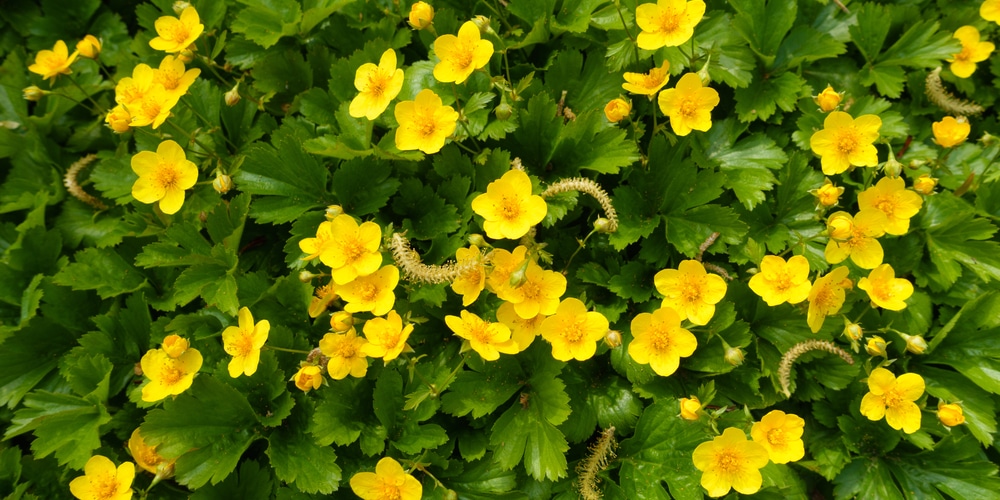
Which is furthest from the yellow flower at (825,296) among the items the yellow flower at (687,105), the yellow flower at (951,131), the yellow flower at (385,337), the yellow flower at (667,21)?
the yellow flower at (385,337)

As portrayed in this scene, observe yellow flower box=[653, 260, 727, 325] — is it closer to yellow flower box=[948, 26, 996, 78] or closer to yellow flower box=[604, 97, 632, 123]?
yellow flower box=[604, 97, 632, 123]

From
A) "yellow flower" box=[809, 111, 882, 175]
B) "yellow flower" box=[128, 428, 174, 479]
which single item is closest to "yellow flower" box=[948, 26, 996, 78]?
"yellow flower" box=[809, 111, 882, 175]

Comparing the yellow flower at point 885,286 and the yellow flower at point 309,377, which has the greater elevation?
the yellow flower at point 885,286

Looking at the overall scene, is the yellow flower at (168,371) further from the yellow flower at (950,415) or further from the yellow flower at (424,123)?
the yellow flower at (950,415)

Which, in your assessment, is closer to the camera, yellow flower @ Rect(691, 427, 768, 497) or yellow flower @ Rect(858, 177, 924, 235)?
yellow flower @ Rect(691, 427, 768, 497)

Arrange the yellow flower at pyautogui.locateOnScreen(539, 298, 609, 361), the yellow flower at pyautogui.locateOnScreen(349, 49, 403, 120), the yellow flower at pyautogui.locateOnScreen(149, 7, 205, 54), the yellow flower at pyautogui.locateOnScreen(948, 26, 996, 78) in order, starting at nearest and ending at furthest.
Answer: the yellow flower at pyautogui.locateOnScreen(539, 298, 609, 361) < the yellow flower at pyautogui.locateOnScreen(349, 49, 403, 120) < the yellow flower at pyautogui.locateOnScreen(149, 7, 205, 54) < the yellow flower at pyautogui.locateOnScreen(948, 26, 996, 78)

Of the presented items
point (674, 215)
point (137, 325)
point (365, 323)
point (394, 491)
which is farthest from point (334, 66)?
point (394, 491)

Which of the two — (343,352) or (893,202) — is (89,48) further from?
(893,202)
